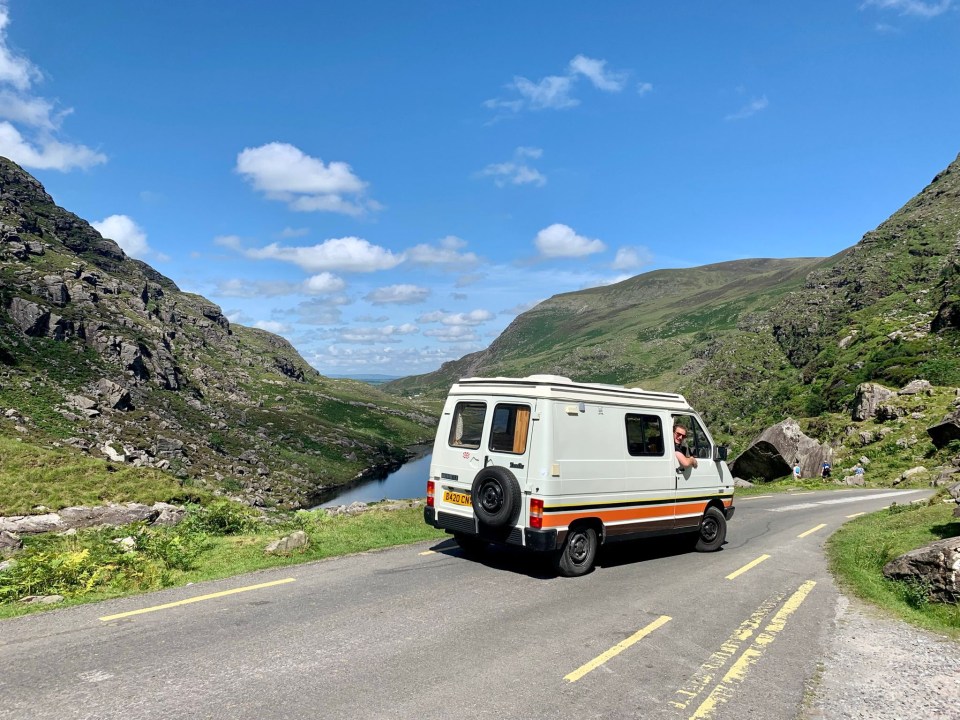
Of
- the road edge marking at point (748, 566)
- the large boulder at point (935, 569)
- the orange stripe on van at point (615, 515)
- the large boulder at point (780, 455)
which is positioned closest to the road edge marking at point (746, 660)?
the road edge marking at point (748, 566)

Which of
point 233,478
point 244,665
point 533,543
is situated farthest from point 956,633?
point 233,478

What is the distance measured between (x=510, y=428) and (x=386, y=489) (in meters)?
110

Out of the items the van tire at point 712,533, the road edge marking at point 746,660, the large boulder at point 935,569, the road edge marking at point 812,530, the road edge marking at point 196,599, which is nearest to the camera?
the road edge marking at point 746,660

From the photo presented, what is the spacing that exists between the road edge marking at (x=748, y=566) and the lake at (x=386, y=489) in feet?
279

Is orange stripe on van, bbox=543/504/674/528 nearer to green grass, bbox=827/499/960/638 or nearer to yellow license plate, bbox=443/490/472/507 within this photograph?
yellow license plate, bbox=443/490/472/507

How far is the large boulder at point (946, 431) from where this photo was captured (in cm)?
3375

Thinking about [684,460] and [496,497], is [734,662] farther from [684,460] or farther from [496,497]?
[684,460]

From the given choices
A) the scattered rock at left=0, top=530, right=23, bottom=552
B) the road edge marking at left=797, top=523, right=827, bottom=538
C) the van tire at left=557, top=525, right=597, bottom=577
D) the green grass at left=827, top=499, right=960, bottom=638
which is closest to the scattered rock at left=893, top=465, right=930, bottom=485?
the green grass at left=827, top=499, right=960, bottom=638

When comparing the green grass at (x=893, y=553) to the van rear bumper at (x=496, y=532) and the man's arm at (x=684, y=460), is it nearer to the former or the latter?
the man's arm at (x=684, y=460)

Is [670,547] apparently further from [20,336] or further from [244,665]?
[20,336]

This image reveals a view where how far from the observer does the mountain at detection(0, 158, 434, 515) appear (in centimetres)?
7712

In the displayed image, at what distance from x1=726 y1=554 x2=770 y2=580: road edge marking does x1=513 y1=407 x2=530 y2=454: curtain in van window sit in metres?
5.16

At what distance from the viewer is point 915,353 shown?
5250 centimetres

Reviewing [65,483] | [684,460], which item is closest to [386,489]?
[65,483]
